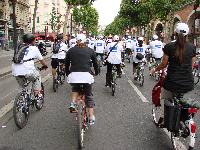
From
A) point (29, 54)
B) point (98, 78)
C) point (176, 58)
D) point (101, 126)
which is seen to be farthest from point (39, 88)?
point (98, 78)

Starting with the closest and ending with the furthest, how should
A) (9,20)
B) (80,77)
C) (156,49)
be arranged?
1. (80,77)
2. (156,49)
3. (9,20)

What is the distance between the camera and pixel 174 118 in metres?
6.38

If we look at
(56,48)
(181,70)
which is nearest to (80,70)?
(181,70)

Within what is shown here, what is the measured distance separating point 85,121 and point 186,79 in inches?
74.7

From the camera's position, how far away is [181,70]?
654 centimetres

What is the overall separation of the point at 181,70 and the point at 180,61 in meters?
0.15

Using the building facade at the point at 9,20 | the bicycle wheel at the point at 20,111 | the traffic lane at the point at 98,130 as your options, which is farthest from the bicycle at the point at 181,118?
the building facade at the point at 9,20

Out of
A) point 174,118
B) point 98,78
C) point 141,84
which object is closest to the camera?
point 174,118

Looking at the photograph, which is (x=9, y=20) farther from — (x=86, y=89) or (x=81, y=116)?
(x=81, y=116)

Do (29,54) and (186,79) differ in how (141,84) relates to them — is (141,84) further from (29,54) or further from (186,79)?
(186,79)

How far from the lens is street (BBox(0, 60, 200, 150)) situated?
23.0ft

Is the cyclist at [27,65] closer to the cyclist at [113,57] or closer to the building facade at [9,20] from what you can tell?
the cyclist at [113,57]

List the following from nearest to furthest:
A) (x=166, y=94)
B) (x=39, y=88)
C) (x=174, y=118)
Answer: (x=174, y=118)
(x=166, y=94)
(x=39, y=88)

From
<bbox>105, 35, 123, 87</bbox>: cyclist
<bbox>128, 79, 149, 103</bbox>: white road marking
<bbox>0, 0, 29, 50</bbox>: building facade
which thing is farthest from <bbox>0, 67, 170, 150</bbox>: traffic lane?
<bbox>0, 0, 29, 50</bbox>: building facade
